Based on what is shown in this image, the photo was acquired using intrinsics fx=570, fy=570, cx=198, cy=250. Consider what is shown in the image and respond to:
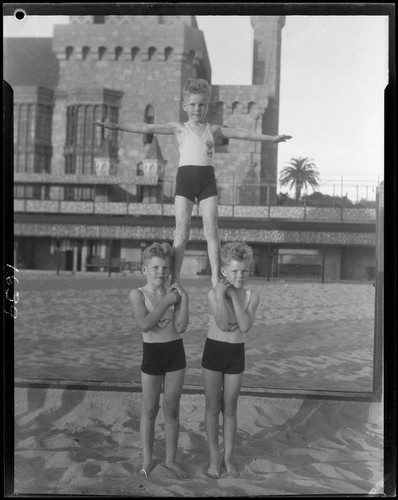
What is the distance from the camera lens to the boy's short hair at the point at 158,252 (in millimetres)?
3871

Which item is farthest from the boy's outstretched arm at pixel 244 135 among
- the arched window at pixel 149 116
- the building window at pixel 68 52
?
the building window at pixel 68 52

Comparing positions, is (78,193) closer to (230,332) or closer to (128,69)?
(128,69)

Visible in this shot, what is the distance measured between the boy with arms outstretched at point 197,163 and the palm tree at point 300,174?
15.3 inches

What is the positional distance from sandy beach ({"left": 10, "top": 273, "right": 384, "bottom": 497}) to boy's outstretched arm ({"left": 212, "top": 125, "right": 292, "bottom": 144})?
44.6 inches

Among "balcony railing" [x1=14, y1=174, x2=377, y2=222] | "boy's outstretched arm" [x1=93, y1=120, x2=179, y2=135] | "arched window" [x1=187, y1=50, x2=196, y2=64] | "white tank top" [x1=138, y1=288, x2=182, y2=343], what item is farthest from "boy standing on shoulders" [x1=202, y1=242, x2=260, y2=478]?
"arched window" [x1=187, y1=50, x2=196, y2=64]

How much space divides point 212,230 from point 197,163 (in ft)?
1.62

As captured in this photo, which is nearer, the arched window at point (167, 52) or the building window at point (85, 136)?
the arched window at point (167, 52)

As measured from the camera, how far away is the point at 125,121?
477 cm

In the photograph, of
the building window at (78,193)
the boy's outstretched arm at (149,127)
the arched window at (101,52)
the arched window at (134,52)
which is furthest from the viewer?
the building window at (78,193)

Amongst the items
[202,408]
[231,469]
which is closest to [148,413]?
[231,469]

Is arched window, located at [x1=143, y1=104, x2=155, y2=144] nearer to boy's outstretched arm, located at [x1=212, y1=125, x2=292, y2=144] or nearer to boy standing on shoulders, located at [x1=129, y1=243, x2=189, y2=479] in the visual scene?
boy's outstretched arm, located at [x1=212, y1=125, x2=292, y2=144]

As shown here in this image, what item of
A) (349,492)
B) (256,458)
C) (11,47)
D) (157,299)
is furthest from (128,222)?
(349,492)

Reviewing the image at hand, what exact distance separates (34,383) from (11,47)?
110 inches

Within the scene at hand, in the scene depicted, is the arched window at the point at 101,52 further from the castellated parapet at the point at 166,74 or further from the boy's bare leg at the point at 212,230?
the boy's bare leg at the point at 212,230
